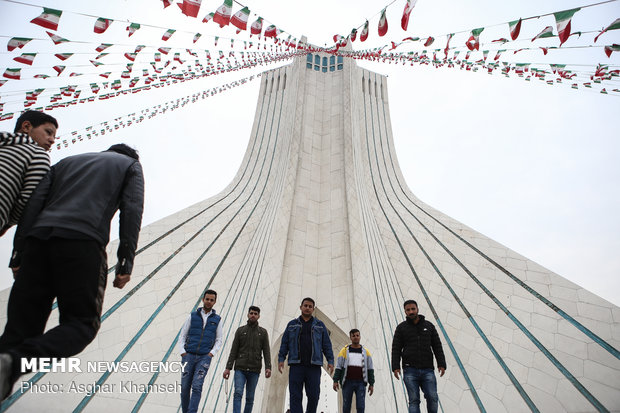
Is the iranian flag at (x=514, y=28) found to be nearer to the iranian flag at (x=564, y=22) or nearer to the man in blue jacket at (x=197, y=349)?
the iranian flag at (x=564, y=22)

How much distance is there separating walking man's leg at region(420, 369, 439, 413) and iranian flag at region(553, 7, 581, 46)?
3.43 meters

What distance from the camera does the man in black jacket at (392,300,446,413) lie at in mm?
2953

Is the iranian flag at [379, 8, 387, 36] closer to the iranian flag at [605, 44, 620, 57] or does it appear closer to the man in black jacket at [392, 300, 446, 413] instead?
the iranian flag at [605, 44, 620, 57]

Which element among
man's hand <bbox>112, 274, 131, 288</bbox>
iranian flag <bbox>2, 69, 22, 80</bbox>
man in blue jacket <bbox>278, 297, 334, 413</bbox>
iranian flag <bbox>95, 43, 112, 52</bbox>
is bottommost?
man in blue jacket <bbox>278, 297, 334, 413</bbox>

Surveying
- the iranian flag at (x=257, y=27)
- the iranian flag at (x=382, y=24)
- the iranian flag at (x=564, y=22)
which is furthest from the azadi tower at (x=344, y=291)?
the iranian flag at (x=382, y=24)

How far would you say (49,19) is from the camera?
Answer: 359 cm

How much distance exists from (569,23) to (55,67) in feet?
19.0

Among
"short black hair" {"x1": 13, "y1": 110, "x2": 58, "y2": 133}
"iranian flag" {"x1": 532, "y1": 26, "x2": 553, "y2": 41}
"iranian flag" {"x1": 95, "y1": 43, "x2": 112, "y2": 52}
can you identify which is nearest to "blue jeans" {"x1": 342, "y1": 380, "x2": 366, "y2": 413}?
"short black hair" {"x1": 13, "y1": 110, "x2": 58, "y2": 133}

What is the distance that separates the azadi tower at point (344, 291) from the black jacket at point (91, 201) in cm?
→ 294

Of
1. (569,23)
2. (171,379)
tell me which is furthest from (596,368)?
(171,379)

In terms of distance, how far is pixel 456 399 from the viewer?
3.95 meters

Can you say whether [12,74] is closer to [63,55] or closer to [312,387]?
[63,55]

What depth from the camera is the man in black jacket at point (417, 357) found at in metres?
2.95

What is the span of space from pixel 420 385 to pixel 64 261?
9.55 feet
